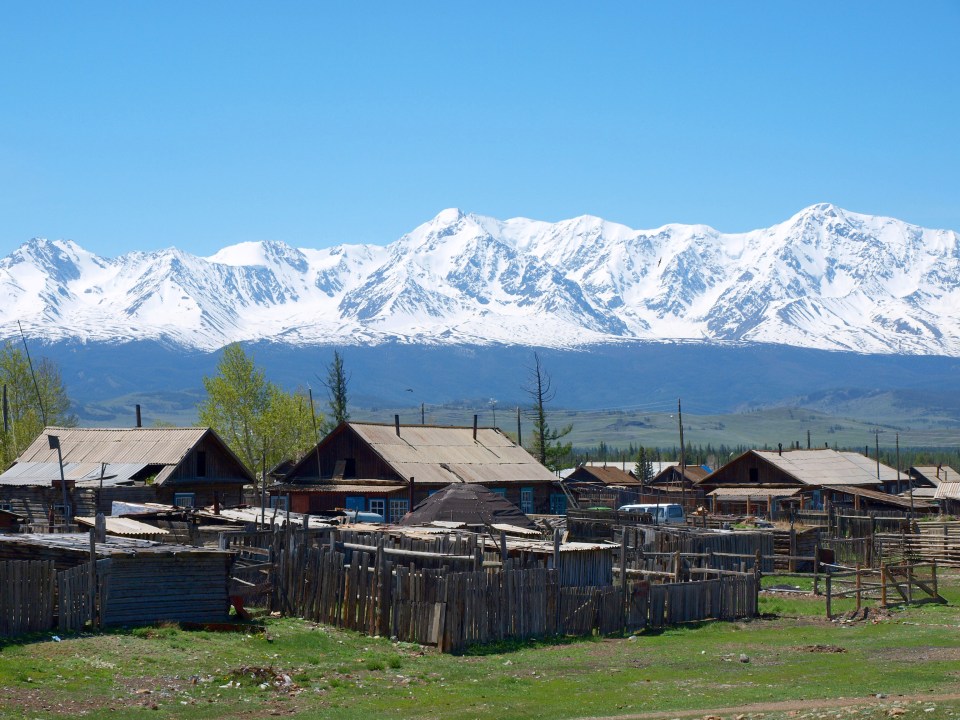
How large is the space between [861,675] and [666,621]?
903 cm

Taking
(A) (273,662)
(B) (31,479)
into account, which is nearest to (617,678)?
(A) (273,662)

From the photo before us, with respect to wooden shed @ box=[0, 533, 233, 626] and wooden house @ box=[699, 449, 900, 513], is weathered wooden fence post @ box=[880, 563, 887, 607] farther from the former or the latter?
wooden house @ box=[699, 449, 900, 513]

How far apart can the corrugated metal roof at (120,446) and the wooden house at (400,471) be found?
8529 millimetres

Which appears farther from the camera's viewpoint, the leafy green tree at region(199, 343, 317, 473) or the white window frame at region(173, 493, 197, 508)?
the leafy green tree at region(199, 343, 317, 473)

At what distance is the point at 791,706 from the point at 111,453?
4769 cm

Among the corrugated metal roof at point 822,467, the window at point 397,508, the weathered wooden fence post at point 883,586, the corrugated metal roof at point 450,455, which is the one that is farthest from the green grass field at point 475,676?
the corrugated metal roof at point 822,467

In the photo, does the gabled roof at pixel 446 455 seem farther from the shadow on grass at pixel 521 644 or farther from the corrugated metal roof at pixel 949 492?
the shadow on grass at pixel 521 644

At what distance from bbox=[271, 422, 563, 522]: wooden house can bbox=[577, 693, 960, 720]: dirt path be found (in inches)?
1765

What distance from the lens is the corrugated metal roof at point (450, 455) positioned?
7312 centimetres

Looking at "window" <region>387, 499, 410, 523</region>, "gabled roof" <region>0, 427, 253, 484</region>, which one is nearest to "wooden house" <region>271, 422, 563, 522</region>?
"window" <region>387, 499, 410, 523</region>

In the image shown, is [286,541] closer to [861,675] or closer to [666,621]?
[666,621]

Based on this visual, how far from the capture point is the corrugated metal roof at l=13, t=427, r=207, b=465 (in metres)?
64.2

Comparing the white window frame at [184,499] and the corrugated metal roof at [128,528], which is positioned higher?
the white window frame at [184,499]

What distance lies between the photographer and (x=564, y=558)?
1425 inches
